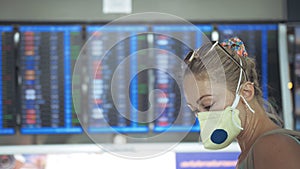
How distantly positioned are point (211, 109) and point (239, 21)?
151 cm

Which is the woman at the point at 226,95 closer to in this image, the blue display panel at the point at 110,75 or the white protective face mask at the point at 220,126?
the white protective face mask at the point at 220,126

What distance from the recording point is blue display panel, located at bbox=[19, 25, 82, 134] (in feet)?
9.24

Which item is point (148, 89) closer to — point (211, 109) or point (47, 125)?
point (47, 125)

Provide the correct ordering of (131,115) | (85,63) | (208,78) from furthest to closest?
(85,63) < (131,115) < (208,78)

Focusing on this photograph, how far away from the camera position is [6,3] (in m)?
2.92

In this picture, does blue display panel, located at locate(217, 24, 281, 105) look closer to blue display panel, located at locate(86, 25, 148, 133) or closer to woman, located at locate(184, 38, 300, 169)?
blue display panel, located at locate(86, 25, 148, 133)

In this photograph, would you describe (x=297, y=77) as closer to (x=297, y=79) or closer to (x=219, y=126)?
(x=297, y=79)

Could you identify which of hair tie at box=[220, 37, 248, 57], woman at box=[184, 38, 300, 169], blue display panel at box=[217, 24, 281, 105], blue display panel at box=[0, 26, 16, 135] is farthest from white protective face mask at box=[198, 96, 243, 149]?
blue display panel at box=[0, 26, 16, 135]

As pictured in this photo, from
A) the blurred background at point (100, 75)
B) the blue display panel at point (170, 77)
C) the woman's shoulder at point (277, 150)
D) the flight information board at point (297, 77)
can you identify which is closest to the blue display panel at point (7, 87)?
the blurred background at point (100, 75)

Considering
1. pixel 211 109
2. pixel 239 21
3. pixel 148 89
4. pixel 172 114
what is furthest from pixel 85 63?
pixel 211 109

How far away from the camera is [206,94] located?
1456 mm

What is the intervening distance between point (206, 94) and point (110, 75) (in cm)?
145

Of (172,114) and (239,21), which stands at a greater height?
(239,21)

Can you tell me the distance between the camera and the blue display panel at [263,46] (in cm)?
287
